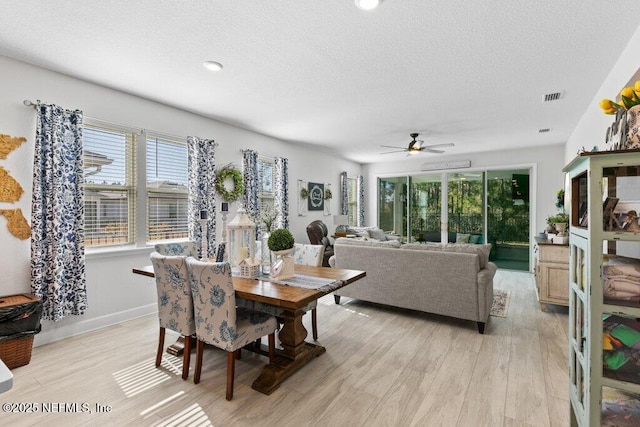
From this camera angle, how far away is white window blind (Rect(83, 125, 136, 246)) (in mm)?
3447

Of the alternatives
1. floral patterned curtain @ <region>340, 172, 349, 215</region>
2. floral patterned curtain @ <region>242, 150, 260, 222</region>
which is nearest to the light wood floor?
floral patterned curtain @ <region>242, 150, 260, 222</region>

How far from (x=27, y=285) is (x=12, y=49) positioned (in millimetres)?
2175

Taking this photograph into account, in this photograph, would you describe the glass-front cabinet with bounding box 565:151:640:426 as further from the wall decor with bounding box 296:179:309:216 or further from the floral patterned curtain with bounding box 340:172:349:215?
the floral patterned curtain with bounding box 340:172:349:215

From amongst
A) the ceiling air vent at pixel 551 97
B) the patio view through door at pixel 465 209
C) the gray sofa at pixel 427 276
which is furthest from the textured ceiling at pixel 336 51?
the patio view through door at pixel 465 209

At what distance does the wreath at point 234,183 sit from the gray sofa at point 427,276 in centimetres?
191

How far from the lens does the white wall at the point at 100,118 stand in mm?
2863

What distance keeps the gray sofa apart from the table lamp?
2.76m

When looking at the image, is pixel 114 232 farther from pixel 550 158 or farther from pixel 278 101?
pixel 550 158

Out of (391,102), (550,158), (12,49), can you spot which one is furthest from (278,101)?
(550,158)

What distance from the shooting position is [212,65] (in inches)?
116

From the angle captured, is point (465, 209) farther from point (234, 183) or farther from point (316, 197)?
point (234, 183)

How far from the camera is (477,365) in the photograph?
2.63m

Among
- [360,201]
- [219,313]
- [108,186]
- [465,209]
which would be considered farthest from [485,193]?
[108,186]

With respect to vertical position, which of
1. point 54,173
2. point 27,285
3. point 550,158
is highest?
point 550,158
